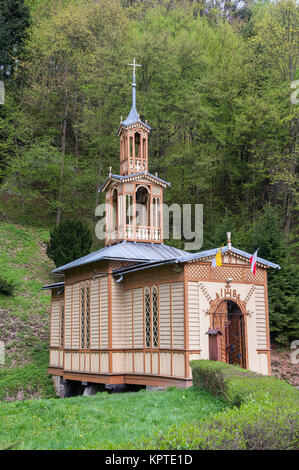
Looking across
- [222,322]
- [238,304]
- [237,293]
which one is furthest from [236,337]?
[237,293]

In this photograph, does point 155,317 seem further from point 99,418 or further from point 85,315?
point 99,418

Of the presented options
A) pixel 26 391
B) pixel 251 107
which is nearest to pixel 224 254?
pixel 26 391

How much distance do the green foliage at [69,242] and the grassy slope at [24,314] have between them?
6.43 ft

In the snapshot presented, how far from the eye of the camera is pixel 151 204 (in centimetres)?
2145

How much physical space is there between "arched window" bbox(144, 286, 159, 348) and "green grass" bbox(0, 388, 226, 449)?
8.99 feet

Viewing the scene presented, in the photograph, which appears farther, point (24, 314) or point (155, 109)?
point (155, 109)

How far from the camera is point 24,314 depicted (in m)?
26.5

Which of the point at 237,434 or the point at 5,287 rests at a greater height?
the point at 5,287

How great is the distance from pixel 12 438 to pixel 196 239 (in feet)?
84.3

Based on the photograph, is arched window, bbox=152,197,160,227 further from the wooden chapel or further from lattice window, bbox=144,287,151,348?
lattice window, bbox=144,287,151,348

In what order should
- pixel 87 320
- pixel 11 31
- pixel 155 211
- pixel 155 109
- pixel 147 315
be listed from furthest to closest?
pixel 11 31 → pixel 155 109 → pixel 155 211 → pixel 87 320 → pixel 147 315

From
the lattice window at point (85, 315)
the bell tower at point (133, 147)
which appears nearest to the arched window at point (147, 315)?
the lattice window at point (85, 315)

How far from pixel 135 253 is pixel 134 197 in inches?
117

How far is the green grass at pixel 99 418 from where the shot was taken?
8.89 m
